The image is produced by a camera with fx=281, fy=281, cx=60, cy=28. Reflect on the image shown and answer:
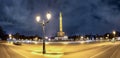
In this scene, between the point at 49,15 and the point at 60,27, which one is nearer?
the point at 49,15

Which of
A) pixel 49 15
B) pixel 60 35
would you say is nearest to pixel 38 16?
pixel 49 15

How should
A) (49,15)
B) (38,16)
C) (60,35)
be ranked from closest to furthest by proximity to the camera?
(49,15) → (38,16) → (60,35)

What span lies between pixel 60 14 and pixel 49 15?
10403cm

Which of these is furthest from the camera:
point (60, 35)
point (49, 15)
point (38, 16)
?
point (60, 35)

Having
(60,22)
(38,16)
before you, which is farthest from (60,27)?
(38,16)

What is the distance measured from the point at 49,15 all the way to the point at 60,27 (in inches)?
4017

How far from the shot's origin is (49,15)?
38.0m

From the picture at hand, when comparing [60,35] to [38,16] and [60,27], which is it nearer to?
[60,27]

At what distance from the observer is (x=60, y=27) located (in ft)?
459

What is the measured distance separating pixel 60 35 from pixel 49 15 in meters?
100

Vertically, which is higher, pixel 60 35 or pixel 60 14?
pixel 60 14

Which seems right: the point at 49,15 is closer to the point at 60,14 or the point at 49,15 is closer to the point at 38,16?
the point at 38,16

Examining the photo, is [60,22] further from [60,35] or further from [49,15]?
[49,15]

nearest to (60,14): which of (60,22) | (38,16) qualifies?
(60,22)
